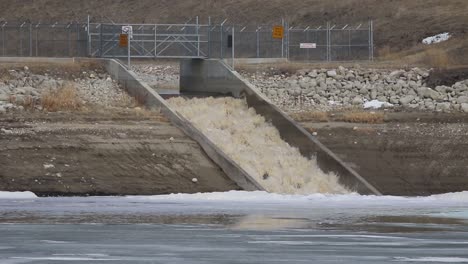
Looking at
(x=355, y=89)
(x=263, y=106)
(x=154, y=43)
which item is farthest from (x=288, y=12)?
(x=263, y=106)

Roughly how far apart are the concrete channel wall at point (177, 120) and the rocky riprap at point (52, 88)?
0.43 meters

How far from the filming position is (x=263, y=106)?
51906 millimetres

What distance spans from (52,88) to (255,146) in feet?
30.3

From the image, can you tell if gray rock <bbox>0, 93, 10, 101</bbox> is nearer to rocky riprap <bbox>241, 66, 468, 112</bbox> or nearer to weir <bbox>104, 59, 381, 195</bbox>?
weir <bbox>104, 59, 381, 195</bbox>

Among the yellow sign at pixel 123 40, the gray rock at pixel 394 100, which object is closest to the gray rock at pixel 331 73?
the gray rock at pixel 394 100

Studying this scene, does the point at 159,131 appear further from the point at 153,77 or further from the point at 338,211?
the point at 153,77

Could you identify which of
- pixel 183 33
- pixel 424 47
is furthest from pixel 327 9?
pixel 183 33

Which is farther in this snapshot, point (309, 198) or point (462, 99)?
point (462, 99)

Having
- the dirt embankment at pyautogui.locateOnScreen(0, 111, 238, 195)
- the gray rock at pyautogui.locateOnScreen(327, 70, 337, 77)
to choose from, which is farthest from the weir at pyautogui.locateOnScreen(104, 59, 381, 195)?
the gray rock at pyautogui.locateOnScreen(327, 70, 337, 77)

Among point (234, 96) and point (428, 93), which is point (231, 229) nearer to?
point (234, 96)

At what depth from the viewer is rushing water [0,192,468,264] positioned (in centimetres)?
2530

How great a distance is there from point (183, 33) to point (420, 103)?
13.1 meters

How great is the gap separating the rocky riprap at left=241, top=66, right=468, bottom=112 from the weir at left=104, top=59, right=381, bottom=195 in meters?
1.17

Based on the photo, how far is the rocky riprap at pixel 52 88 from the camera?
A: 166ft
